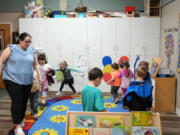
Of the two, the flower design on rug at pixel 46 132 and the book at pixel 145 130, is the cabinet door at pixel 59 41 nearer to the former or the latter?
the flower design on rug at pixel 46 132

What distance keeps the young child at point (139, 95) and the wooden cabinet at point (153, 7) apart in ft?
10.7

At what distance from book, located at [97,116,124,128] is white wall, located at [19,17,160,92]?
3527mm

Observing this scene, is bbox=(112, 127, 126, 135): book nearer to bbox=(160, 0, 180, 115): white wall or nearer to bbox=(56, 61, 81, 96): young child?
bbox=(160, 0, 180, 115): white wall

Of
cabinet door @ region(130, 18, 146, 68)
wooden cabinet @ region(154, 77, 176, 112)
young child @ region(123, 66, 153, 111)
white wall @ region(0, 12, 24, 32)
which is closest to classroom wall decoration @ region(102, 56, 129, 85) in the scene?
cabinet door @ region(130, 18, 146, 68)

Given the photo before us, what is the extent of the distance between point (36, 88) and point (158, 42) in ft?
11.3

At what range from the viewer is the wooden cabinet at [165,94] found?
154 inches

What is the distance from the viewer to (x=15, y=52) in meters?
2.63

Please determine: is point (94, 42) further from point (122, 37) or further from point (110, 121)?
point (110, 121)

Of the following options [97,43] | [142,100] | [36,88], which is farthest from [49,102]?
[142,100]

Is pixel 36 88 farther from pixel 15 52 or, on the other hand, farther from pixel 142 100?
pixel 142 100

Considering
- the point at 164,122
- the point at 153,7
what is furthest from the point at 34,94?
the point at 153,7

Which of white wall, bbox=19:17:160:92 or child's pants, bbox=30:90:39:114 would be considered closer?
child's pants, bbox=30:90:39:114

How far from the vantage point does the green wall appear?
583cm

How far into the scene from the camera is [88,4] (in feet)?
19.4
